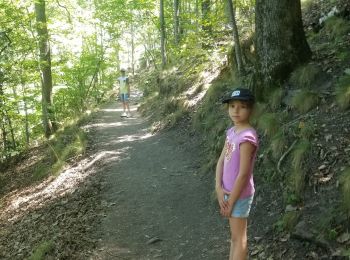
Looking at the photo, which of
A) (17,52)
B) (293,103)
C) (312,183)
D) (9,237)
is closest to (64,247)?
(9,237)

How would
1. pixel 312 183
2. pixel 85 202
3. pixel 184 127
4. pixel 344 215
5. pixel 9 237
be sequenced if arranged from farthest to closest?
pixel 184 127 → pixel 9 237 → pixel 85 202 → pixel 312 183 → pixel 344 215

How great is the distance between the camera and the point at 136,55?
201ft

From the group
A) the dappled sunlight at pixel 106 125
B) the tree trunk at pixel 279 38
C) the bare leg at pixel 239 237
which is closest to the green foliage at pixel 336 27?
the tree trunk at pixel 279 38

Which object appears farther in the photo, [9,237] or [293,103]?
[9,237]

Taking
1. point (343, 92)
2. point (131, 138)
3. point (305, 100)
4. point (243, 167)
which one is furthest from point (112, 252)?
point (131, 138)

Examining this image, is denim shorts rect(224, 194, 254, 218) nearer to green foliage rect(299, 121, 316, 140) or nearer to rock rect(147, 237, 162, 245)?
green foliage rect(299, 121, 316, 140)

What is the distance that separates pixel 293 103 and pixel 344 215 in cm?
276

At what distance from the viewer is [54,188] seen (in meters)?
9.57

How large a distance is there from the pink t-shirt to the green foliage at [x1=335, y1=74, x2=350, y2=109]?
2.73 meters

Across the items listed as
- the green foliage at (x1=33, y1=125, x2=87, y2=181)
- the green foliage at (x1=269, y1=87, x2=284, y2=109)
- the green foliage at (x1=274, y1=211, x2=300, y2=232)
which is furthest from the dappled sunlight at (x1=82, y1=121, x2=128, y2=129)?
the green foliage at (x1=274, y1=211, x2=300, y2=232)

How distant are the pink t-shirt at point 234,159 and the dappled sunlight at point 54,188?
6006mm

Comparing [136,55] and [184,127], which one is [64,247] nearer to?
[184,127]

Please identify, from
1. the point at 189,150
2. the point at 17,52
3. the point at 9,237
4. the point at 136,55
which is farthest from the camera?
the point at 136,55

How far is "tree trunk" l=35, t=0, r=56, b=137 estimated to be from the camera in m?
14.5
